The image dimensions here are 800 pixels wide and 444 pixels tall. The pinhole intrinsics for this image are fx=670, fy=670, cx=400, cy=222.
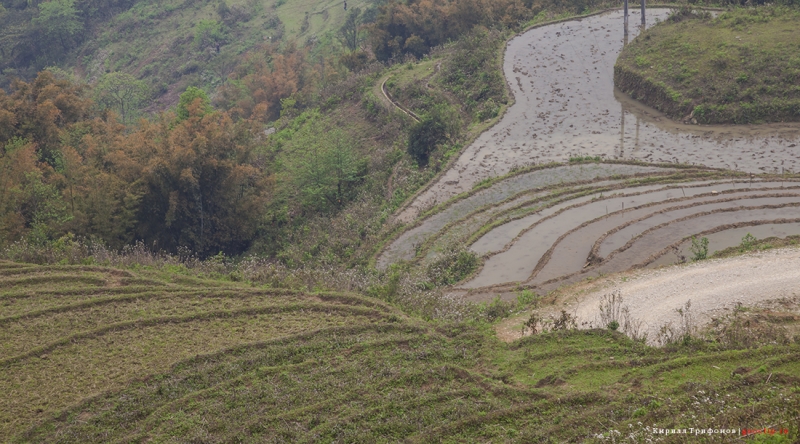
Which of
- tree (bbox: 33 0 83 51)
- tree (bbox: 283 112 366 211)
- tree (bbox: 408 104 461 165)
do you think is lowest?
tree (bbox: 283 112 366 211)

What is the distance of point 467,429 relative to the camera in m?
9.68

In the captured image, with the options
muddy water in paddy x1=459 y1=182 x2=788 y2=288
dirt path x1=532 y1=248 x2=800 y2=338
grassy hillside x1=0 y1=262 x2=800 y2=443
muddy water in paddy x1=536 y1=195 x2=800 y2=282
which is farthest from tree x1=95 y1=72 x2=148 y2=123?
dirt path x1=532 y1=248 x2=800 y2=338

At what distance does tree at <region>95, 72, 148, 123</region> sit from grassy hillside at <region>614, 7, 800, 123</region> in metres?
35.2

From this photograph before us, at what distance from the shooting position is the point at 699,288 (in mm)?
13211

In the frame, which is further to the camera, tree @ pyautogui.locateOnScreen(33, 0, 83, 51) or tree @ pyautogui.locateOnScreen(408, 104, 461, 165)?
tree @ pyautogui.locateOnScreen(33, 0, 83, 51)

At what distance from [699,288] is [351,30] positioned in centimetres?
4486

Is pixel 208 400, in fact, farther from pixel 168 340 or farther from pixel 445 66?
pixel 445 66

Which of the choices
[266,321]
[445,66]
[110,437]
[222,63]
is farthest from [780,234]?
[222,63]

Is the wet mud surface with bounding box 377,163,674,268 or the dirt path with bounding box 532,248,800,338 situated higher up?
the dirt path with bounding box 532,248,800,338

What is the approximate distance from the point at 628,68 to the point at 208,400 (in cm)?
2414

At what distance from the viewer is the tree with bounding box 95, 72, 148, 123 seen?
47750 millimetres

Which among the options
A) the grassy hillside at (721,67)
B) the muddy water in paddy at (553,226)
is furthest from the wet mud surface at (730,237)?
the grassy hillside at (721,67)

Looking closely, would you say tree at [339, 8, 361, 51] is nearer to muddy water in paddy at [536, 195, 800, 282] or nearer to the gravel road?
muddy water in paddy at [536, 195, 800, 282]

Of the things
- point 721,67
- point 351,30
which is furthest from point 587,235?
point 351,30
